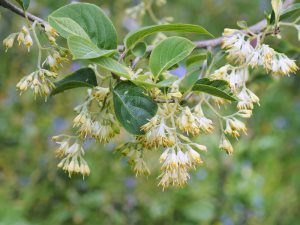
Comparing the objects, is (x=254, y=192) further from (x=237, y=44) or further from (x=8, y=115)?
(x=237, y=44)

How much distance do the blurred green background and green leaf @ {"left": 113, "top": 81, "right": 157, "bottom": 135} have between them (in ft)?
4.53

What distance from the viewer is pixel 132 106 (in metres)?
0.97

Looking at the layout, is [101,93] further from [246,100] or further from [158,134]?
[246,100]

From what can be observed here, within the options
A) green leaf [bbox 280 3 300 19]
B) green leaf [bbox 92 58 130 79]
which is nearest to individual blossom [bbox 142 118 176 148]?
green leaf [bbox 92 58 130 79]

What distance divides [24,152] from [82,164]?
71.9 inches

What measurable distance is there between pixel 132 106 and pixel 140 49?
15cm

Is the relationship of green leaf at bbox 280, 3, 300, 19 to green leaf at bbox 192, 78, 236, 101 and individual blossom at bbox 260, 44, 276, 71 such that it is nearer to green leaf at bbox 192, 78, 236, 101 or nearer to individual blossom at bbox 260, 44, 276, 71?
individual blossom at bbox 260, 44, 276, 71

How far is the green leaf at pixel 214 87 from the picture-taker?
0.94 meters

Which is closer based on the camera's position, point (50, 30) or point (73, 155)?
point (50, 30)

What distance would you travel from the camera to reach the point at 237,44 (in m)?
1.06

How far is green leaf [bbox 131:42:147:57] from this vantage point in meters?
1.06

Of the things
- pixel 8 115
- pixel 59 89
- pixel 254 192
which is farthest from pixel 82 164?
pixel 8 115

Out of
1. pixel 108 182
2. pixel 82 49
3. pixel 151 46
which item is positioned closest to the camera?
pixel 82 49

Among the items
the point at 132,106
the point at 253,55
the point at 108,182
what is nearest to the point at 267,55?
the point at 253,55
